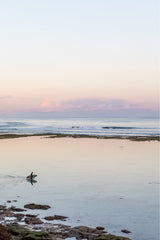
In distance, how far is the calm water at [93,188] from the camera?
2064 centimetres

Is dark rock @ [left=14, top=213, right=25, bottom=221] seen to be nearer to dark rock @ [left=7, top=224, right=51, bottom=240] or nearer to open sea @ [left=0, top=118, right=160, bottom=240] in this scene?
open sea @ [left=0, top=118, right=160, bottom=240]

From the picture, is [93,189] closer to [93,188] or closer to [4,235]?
[93,188]

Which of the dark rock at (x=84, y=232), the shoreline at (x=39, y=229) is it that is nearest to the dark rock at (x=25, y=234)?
the shoreline at (x=39, y=229)

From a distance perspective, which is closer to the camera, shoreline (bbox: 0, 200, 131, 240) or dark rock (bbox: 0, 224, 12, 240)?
dark rock (bbox: 0, 224, 12, 240)

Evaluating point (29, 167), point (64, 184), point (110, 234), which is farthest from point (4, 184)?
point (110, 234)

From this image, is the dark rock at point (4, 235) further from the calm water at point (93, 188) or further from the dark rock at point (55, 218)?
the calm water at point (93, 188)

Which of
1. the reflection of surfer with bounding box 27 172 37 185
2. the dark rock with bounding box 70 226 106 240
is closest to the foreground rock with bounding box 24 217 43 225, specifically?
the dark rock with bounding box 70 226 106 240

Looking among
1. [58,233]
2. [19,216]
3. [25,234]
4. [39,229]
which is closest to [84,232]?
[58,233]

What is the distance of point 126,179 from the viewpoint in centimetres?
3262

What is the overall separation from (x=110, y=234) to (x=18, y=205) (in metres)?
8.95

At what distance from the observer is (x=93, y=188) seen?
2869 cm

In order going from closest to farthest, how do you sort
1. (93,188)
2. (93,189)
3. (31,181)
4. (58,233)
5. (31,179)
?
(58,233) < (93,189) < (93,188) < (31,181) < (31,179)

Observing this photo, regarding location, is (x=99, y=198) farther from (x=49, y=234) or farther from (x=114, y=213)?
(x=49, y=234)

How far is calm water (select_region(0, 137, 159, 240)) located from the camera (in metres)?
20.6
